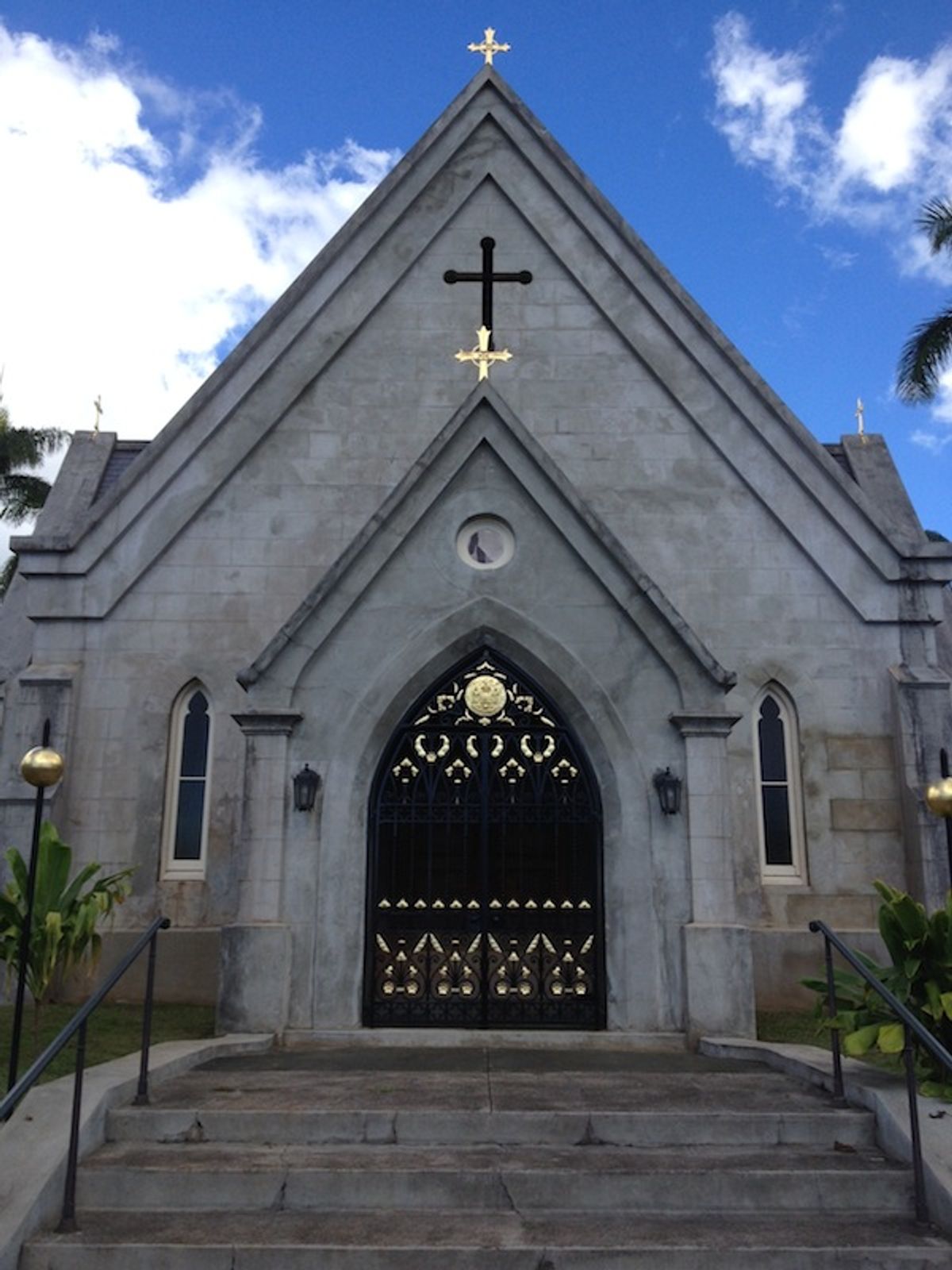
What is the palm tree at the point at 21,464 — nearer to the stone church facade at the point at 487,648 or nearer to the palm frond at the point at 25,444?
the palm frond at the point at 25,444

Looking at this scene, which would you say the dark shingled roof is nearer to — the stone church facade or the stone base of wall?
the stone church facade

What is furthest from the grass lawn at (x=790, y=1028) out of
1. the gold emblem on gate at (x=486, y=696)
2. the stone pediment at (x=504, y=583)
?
the gold emblem on gate at (x=486, y=696)

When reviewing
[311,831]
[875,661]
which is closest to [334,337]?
[311,831]

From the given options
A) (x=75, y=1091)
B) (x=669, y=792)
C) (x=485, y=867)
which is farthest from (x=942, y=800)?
(x=75, y=1091)

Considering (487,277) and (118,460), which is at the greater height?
(487,277)

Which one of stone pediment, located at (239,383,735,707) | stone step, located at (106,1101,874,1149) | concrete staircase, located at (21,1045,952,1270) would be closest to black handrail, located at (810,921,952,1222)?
concrete staircase, located at (21,1045,952,1270)

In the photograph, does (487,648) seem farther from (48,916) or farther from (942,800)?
(942,800)

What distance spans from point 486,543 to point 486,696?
1830 mm

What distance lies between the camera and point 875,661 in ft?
51.9

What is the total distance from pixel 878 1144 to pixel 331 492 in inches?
446

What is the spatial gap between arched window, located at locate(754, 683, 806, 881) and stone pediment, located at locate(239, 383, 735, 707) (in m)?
3.17

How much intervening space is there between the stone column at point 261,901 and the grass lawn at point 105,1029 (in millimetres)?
782

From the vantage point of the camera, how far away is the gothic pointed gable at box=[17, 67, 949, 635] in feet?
53.6

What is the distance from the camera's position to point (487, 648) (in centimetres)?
1351
